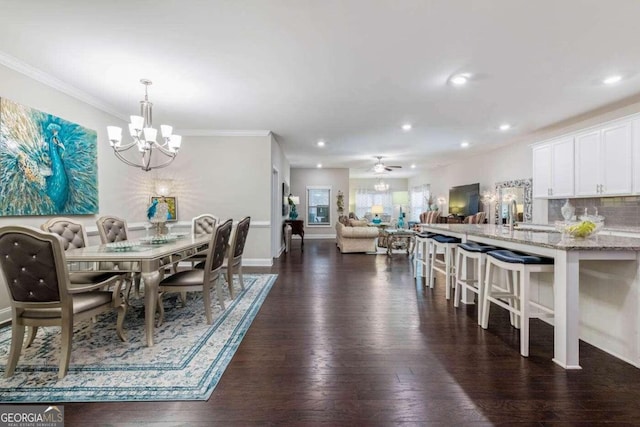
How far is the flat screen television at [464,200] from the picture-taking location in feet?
26.2

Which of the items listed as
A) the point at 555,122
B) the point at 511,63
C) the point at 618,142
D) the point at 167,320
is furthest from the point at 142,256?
the point at 555,122

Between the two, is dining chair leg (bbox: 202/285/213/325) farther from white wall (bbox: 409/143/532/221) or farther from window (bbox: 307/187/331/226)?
window (bbox: 307/187/331/226)

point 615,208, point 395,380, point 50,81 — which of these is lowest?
point 395,380

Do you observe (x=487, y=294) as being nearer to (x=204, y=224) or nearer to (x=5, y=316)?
(x=204, y=224)

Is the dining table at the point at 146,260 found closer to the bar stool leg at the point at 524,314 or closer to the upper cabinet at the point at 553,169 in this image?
the bar stool leg at the point at 524,314

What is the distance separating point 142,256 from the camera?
236 centimetres

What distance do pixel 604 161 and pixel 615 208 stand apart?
0.85m

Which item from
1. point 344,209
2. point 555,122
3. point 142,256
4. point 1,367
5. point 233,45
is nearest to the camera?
point 1,367

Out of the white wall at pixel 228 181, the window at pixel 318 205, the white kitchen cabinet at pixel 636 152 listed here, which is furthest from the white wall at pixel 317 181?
the white kitchen cabinet at pixel 636 152

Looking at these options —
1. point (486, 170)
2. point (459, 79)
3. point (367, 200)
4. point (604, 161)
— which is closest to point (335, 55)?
point (459, 79)

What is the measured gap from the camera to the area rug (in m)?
1.83

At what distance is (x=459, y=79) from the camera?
3.39 metres

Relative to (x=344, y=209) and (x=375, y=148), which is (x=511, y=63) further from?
(x=344, y=209)

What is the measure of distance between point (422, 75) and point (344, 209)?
8048 mm
